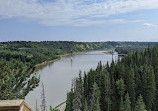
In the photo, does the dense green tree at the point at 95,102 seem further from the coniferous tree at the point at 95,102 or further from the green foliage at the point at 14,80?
the green foliage at the point at 14,80

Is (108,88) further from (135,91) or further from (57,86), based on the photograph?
(57,86)

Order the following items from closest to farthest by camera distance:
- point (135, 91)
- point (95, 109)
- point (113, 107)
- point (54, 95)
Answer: point (95, 109)
point (113, 107)
point (135, 91)
point (54, 95)

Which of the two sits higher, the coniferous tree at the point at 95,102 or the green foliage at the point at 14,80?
the green foliage at the point at 14,80

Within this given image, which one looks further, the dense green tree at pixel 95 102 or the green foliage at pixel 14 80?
the dense green tree at pixel 95 102

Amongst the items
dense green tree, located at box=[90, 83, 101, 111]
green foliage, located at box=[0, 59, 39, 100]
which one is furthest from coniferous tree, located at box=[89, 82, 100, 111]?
green foliage, located at box=[0, 59, 39, 100]

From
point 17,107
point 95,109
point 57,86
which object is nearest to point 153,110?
point 95,109

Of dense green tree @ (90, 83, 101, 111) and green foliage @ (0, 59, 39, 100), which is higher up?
green foliage @ (0, 59, 39, 100)

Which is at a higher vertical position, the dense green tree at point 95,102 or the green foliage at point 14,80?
the green foliage at point 14,80

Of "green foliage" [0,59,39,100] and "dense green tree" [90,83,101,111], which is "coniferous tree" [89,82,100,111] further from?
"green foliage" [0,59,39,100]

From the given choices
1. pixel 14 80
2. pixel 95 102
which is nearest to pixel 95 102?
pixel 95 102

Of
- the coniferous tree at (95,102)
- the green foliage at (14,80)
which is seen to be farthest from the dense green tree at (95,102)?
the green foliage at (14,80)

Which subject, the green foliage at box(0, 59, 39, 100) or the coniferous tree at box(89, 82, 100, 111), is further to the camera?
the coniferous tree at box(89, 82, 100, 111)
